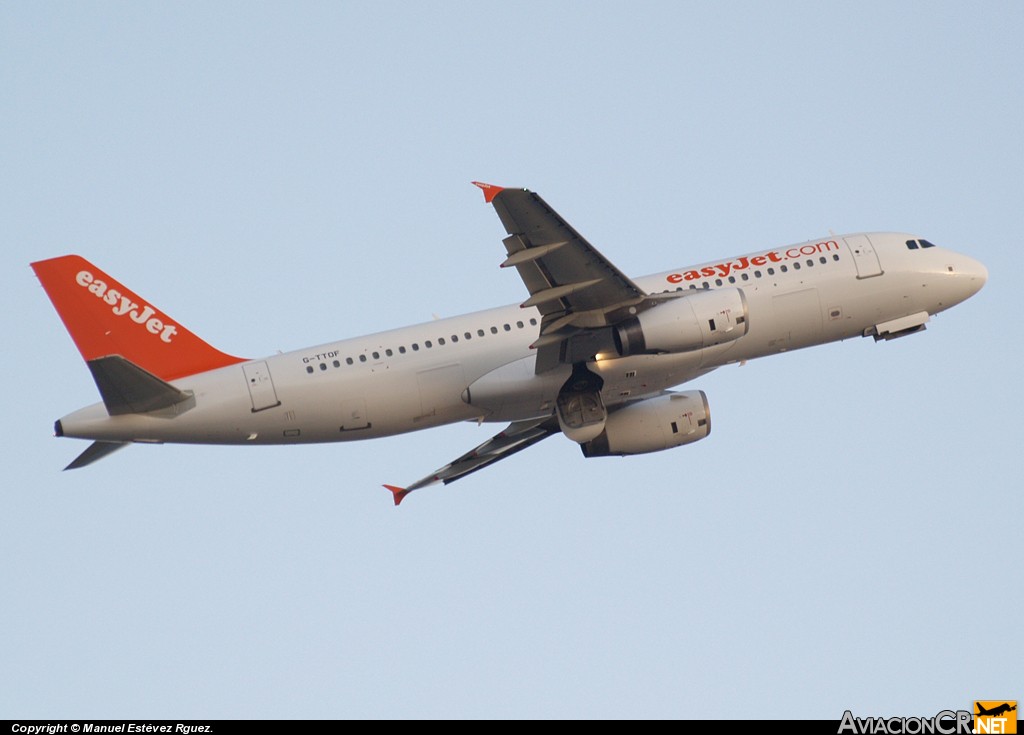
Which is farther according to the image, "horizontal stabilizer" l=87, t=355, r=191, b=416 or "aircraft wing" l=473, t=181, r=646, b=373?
"horizontal stabilizer" l=87, t=355, r=191, b=416

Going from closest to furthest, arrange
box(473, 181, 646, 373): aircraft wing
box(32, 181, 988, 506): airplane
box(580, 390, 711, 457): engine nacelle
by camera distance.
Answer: box(473, 181, 646, 373): aircraft wing
box(32, 181, 988, 506): airplane
box(580, 390, 711, 457): engine nacelle

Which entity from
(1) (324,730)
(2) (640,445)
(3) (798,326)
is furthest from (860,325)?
(1) (324,730)

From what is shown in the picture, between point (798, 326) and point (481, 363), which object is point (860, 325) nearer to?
point (798, 326)

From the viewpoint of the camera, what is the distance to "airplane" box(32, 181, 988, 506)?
38.4 meters

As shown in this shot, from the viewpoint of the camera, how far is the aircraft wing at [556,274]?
36.4 meters

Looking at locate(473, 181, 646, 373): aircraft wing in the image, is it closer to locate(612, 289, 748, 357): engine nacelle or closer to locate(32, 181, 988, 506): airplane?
locate(32, 181, 988, 506): airplane

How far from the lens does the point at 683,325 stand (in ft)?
128

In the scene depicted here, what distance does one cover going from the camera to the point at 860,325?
44156mm

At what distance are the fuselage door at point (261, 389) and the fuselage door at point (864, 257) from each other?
18174 millimetres

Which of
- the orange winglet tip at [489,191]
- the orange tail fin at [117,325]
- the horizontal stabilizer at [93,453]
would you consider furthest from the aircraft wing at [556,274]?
the horizontal stabilizer at [93,453]

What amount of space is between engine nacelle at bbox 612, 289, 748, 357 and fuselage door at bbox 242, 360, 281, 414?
31.9 ft

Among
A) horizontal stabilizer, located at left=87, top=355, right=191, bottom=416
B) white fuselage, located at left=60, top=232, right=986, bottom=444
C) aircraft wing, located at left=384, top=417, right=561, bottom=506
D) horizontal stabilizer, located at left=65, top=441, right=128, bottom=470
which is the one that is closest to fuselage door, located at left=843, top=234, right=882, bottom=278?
white fuselage, located at left=60, top=232, right=986, bottom=444

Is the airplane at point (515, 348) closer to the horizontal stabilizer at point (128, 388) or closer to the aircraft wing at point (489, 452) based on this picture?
the horizontal stabilizer at point (128, 388)

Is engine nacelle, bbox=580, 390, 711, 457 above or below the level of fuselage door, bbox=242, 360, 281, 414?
below
